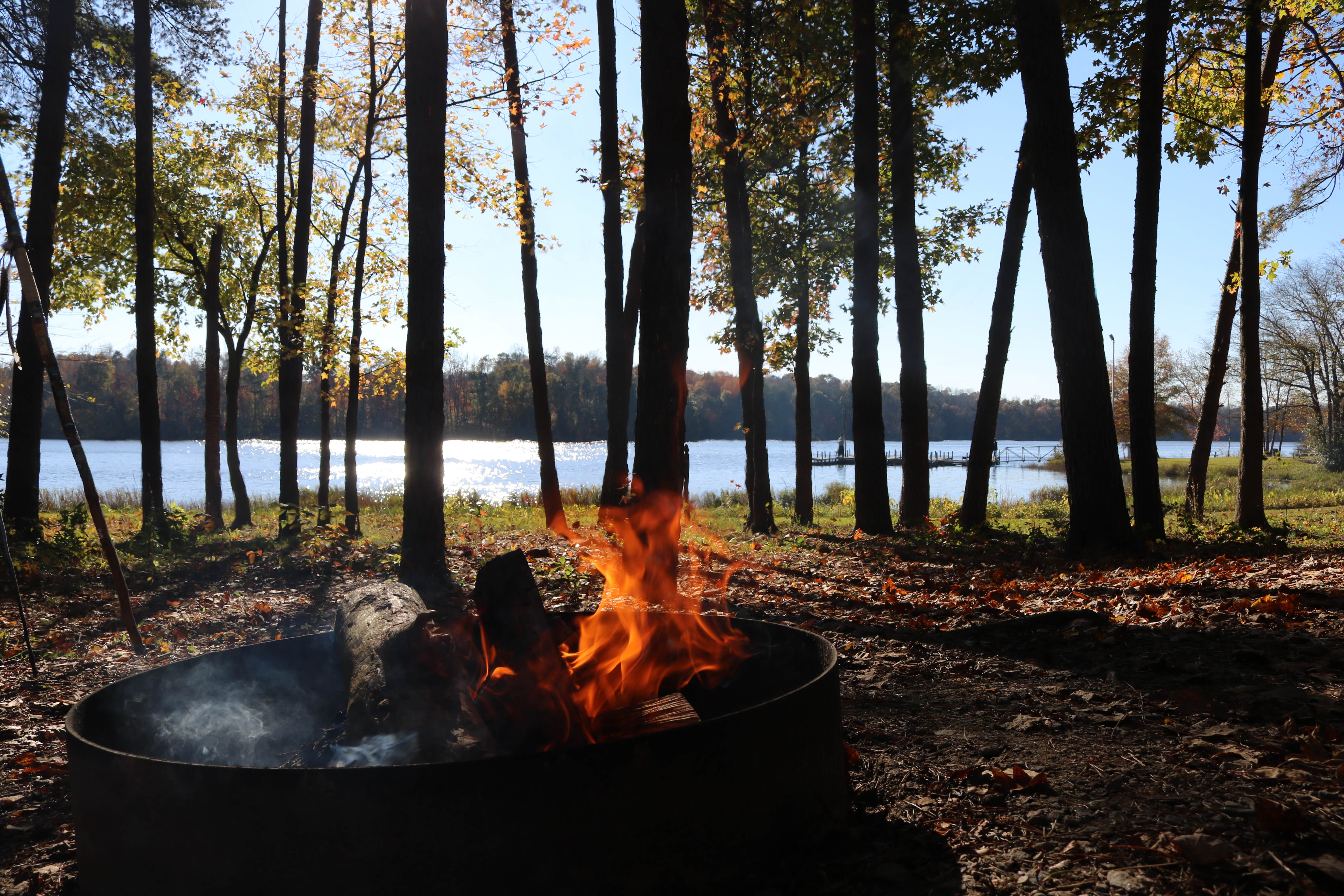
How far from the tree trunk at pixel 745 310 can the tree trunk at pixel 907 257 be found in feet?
7.67

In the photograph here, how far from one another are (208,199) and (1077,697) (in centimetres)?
2055

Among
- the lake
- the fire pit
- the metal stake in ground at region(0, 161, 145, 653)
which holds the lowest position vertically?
the lake

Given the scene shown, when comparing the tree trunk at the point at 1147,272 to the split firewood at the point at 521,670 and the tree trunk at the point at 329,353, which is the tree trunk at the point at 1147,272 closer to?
the split firewood at the point at 521,670

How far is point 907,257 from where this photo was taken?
1125cm

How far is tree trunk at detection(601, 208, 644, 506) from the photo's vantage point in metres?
13.9

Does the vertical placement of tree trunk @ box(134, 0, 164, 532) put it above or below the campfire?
above

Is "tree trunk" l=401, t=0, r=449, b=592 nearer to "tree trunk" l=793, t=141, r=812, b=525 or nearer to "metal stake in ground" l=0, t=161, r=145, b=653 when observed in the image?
"metal stake in ground" l=0, t=161, r=145, b=653

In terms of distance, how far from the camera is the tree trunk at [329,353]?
14.4 m

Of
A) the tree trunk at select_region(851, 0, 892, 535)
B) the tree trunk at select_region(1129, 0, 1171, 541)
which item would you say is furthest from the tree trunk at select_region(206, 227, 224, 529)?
the tree trunk at select_region(1129, 0, 1171, 541)

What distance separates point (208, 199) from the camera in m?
17.7

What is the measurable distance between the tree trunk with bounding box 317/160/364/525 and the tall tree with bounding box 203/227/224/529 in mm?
2164

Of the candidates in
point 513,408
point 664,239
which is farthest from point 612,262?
point 513,408

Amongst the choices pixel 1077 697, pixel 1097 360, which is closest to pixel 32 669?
pixel 1077 697

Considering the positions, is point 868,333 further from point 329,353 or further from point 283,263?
point 283,263
